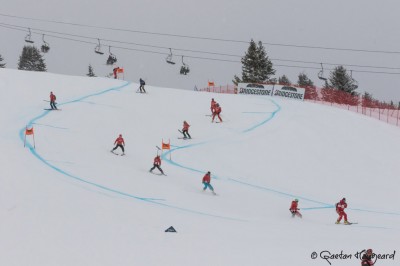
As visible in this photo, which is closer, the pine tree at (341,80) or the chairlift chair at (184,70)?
the chairlift chair at (184,70)

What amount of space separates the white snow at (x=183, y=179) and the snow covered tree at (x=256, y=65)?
2659cm

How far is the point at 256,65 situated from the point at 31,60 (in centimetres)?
4234

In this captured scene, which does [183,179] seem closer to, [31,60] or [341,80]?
[341,80]

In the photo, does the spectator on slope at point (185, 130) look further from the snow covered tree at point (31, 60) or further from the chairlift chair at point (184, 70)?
the snow covered tree at point (31, 60)

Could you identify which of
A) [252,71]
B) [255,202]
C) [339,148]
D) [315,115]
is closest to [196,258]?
[255,202]

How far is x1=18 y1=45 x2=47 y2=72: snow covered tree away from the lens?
88.2 meters

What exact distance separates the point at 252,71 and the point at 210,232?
5357 cm

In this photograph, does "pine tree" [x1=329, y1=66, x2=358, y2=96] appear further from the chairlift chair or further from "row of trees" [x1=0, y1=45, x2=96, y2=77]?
"row of trees" [x1=0, y1=45, x2=96, y2=77]

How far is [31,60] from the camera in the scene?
88.4 m

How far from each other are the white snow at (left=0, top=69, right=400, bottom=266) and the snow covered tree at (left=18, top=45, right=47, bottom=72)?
50121 mm

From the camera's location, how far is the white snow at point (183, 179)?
14.1 meters

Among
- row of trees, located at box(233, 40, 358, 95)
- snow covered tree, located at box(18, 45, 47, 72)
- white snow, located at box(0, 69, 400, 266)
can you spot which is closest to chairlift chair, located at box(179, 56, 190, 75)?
white snow, located at box(0, 69, 400, 266)

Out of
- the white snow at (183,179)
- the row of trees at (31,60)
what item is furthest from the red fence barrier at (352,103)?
the row of trees at (31,60)

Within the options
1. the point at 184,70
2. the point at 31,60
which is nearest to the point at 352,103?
the point at 184,70
